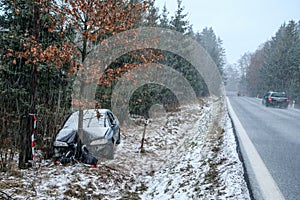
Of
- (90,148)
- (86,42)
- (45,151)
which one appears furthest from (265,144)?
(45,151)

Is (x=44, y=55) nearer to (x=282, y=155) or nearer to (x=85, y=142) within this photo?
(x=85, y=142)

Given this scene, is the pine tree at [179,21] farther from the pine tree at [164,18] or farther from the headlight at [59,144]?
the headlight at [59,144]

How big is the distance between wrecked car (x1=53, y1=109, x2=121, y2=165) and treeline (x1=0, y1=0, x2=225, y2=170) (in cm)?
88

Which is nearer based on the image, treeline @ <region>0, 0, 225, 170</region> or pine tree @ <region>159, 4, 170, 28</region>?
treeline @ <region>0, 0, 225, 170</region>

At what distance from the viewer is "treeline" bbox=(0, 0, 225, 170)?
270 inches

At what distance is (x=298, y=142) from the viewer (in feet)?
23.7

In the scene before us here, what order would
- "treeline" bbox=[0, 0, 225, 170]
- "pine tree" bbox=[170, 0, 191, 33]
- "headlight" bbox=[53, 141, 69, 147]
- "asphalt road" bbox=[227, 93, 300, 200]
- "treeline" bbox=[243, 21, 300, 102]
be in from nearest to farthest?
"asphalt road" bbox=[227, 93, 300, 200]
"treeline" bbox=[0, 0, 225, 170]
"headlight" bbox=[53, 141, 69, 147]
"pine tree" bbox=[170, 0, 191, 33]
"treeline" bbox=[243, 21, 300, 102]

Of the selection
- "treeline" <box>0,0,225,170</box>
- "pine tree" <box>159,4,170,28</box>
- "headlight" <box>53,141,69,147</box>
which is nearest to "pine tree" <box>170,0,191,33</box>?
"pine tree" <box>159,4,170,28</box>

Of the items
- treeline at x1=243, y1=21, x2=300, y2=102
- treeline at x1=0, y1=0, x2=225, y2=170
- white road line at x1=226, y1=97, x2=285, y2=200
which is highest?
treeline at x1=243, y1=21, x2=300, y2=102

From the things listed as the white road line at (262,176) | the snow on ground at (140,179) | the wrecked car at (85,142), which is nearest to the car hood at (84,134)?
the wrecked car at (85,142)

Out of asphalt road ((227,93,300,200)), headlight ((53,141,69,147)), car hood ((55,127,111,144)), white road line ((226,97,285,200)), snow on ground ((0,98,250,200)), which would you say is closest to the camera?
white road line ((226,97,285,200))

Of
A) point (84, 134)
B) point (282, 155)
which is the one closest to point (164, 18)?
point (84, 134)

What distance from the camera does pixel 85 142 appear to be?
7781 mm

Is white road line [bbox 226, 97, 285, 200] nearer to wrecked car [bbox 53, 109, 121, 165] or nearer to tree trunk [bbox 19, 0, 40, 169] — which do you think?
wrecked car [bbox 53, 109, 121, 165]
